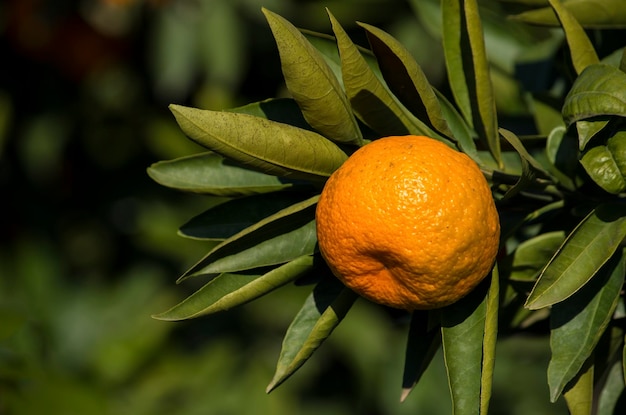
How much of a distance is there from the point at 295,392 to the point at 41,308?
782mm

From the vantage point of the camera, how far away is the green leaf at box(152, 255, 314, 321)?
858 millimetres

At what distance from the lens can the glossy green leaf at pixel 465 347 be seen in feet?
2.67

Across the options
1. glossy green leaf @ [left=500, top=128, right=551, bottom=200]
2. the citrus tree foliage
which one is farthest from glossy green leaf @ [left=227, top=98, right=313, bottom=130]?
glossy green leaf @ [left=500, top=128, right=551, bottom=200]

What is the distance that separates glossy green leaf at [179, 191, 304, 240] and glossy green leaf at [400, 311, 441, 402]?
0.20 meters

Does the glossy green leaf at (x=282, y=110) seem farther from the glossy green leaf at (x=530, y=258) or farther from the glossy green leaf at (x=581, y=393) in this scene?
the glossy green leaf at (x=581, y=393)

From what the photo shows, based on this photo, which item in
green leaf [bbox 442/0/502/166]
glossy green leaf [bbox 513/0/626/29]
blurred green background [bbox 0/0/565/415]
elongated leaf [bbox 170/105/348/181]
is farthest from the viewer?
blurred green background [bbox 0/0/565/415]

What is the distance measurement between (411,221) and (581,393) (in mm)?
308

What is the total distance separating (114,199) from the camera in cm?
286

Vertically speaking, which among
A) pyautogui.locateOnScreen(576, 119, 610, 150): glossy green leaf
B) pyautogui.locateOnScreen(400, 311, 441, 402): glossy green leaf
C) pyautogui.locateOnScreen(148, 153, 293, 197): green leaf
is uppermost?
pyautogui.locateOnScreen(576, 119, 610, 150): glossy green leaf

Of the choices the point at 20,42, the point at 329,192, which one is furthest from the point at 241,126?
the point at 20,42

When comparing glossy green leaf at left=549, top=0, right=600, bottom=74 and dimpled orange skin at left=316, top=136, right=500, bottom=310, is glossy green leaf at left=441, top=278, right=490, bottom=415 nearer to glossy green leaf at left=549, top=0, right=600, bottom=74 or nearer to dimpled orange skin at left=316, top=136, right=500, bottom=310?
dimpled orange skin at left=316, top=136, right=500, bottom=310

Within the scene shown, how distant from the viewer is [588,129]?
83 cm

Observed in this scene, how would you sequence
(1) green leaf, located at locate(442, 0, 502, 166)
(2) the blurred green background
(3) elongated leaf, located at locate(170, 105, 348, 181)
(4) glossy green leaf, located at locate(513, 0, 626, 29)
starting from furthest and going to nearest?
(2) the blurred green background → (4) glossy green leaf, located at locate(513, 0, 626, 29) → (1) green leaf, located at locate(442, 0, 502, 166) → (3) elongated leaf, located at locate(170, 105, 348, 181)

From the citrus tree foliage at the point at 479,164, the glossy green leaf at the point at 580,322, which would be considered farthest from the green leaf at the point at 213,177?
the glossy green leaf at the point at 580,322
